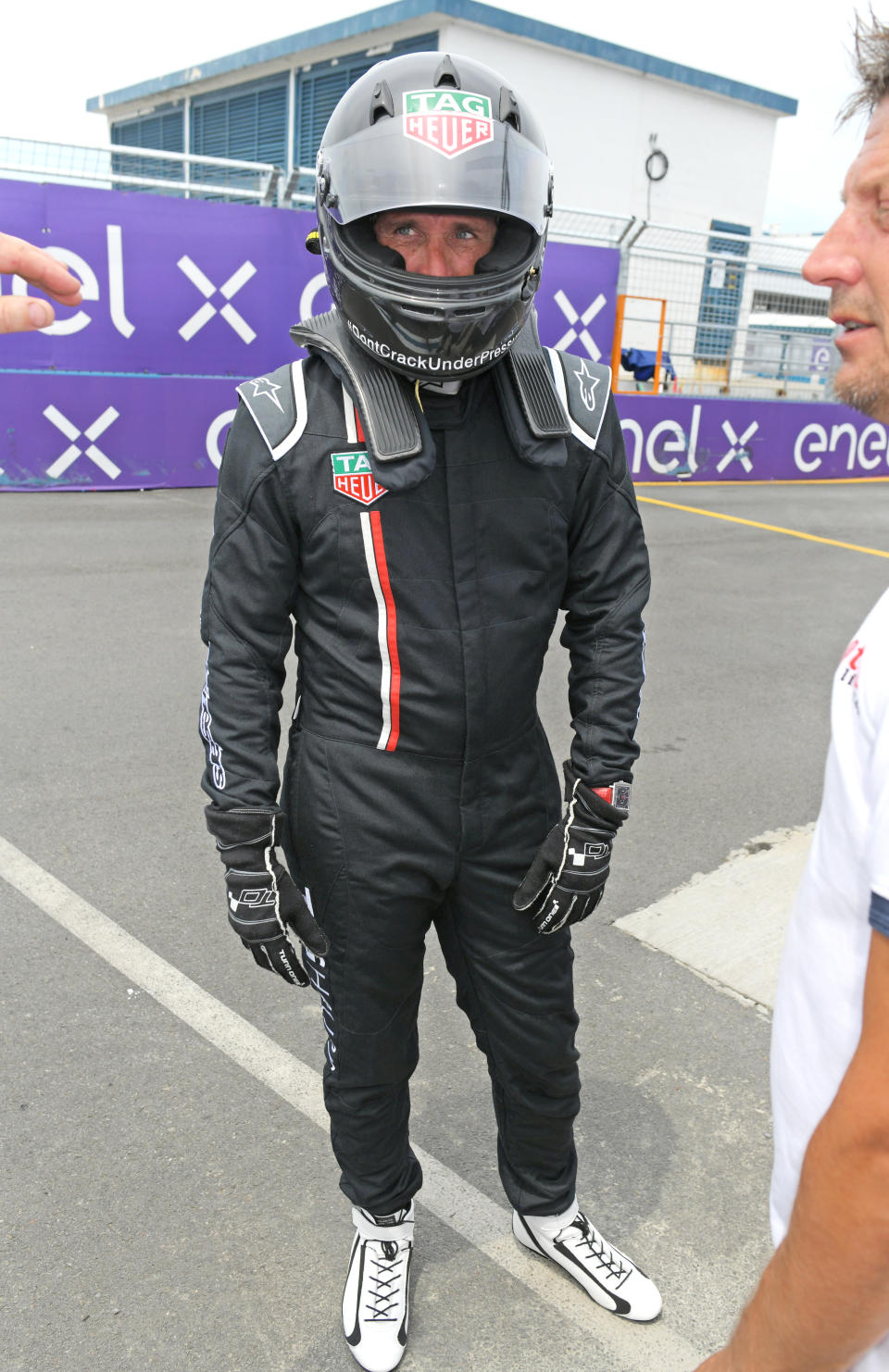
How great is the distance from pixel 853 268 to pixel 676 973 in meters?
2.53

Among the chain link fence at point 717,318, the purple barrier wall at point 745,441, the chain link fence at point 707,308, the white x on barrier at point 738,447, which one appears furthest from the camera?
the white x on barrier at point 738,447

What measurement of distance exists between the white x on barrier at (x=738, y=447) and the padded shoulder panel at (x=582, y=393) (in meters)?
12.4

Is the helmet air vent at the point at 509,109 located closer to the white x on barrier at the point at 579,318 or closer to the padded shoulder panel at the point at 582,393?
the padded shoulder panel at the point at 582,393

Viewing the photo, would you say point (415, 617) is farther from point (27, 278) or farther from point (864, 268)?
point (864, 268)

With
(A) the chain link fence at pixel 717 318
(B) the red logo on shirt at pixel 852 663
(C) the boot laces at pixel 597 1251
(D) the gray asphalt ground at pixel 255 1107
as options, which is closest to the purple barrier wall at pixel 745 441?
(A) the chain link fence at pixel 717 318

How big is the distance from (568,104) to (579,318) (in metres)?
11.5

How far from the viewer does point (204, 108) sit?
2653 centimetres

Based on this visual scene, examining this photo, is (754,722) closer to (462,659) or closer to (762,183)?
(462,659)

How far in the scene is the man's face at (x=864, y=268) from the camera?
1.07m

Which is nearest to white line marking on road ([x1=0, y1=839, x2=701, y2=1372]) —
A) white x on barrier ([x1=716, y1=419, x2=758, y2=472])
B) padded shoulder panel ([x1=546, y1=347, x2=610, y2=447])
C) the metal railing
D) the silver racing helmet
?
padded shoulder panel ([x1=546, y1=347, x2=610, y2=447])

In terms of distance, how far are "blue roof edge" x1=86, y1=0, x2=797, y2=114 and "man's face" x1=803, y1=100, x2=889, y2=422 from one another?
21434 millimetres

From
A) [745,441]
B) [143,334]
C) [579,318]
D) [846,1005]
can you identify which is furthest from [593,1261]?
[745,441]

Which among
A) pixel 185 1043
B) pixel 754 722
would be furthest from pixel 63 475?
pixel 185 1043

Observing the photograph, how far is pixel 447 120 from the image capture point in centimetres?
190
